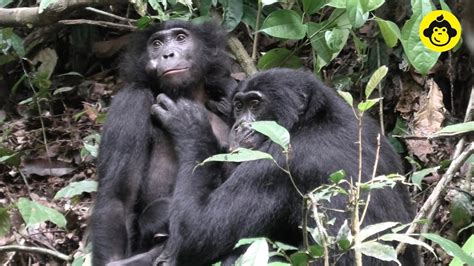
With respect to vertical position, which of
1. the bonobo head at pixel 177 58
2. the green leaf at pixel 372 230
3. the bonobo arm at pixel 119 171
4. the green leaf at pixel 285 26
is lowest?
the bonobo arm at pixel 119 171

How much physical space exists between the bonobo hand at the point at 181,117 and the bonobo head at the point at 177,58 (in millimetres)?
141

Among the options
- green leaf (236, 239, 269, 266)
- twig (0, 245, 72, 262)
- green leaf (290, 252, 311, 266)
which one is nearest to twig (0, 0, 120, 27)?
twig (0, 245, 72, 262)

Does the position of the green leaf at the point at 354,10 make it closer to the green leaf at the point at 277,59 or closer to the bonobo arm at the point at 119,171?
the green leaf at the point at 277,59

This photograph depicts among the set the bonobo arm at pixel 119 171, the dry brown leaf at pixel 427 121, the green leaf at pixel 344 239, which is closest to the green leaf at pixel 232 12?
the bonobo arm at pixel 119 171

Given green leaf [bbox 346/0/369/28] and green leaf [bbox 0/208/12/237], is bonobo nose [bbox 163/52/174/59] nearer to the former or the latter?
green leaf [bbox 346/0/369/28]

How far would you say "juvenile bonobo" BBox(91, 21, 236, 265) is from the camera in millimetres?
5961

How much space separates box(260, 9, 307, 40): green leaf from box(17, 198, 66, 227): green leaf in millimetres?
1930

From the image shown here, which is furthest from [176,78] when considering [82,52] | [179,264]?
[82,52]

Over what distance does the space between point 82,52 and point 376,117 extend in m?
3.41

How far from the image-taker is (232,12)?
23.5 ft

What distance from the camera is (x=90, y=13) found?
9.04 metres

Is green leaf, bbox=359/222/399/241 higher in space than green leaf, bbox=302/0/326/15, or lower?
higher

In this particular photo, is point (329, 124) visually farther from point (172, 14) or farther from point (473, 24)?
point (172, 14)

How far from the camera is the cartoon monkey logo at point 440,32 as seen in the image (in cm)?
583
